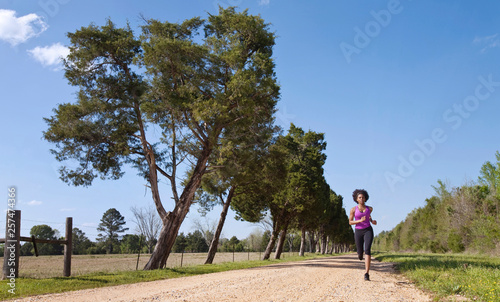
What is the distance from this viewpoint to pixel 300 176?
2619 cm

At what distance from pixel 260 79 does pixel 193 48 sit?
9.94 feet

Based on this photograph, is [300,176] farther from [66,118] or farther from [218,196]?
[66,118]

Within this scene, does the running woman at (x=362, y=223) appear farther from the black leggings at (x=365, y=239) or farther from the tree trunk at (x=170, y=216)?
the tree trunk at (x=170, y=216)

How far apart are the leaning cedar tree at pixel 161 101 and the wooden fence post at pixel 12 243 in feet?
14.4

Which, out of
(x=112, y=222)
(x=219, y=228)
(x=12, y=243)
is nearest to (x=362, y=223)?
(x=12, y=243)

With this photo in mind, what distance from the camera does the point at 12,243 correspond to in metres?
9.01

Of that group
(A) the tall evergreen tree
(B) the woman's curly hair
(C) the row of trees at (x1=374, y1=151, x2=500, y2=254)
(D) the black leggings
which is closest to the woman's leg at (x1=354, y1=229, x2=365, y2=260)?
(D) the black leggings

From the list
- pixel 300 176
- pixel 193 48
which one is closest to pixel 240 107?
pixel 193 48

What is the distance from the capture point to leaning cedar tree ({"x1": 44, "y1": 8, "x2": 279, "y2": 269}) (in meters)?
13.0

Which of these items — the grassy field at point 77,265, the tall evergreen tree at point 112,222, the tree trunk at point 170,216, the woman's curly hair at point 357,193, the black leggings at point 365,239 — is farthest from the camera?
the tall evergreen tree at point 112,222

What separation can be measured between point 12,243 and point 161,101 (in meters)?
7.31

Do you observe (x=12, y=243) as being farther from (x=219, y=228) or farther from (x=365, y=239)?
(x=219, y=228)

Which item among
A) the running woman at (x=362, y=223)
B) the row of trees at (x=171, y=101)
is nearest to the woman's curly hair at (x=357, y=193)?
the running woman at (x=362, y=223)

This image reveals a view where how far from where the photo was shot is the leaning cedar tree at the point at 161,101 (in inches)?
512
